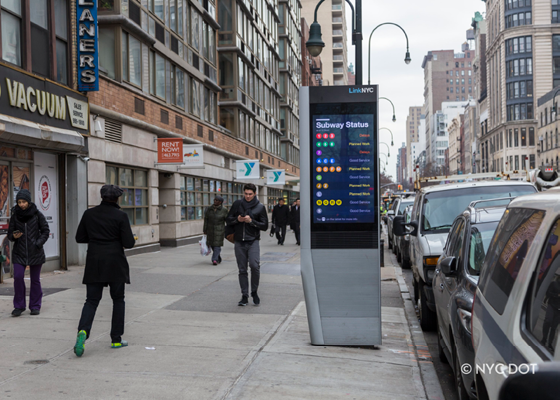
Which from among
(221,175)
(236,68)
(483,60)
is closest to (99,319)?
(221,175)

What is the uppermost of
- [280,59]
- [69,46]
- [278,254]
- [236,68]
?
[280,59]

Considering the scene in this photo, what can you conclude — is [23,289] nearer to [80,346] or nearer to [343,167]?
[80,346]

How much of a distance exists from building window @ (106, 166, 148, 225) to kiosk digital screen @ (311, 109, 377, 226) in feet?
37.5

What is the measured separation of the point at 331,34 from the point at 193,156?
8729cm

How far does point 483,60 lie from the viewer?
12150 cm

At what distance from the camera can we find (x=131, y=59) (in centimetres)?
1845

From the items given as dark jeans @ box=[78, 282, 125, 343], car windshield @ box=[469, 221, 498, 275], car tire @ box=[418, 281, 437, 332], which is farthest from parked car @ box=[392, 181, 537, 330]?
dark jeans @ box=[78, 282, 125, 343]

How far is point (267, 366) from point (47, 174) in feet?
32.5

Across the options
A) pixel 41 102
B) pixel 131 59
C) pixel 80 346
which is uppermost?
pixel 131 59

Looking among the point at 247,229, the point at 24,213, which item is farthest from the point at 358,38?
the point at 24,213

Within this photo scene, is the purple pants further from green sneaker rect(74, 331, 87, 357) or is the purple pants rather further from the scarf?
green sneaker rect(74, 331, 87, 357)

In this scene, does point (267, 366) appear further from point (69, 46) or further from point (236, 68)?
point (236, 68)

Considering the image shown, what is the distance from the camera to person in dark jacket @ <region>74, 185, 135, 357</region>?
6164mm

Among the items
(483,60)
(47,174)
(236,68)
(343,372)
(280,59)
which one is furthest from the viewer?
(483,60)
